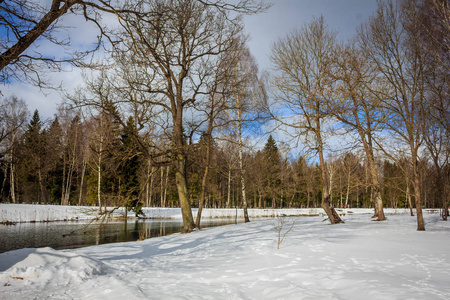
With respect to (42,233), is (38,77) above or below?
above

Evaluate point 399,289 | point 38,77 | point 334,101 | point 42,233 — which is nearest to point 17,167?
point 42,233

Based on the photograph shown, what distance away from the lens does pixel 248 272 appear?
4.71 metres

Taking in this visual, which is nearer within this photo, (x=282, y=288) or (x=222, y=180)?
(x=282, y=288)

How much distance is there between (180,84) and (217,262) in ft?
26.8

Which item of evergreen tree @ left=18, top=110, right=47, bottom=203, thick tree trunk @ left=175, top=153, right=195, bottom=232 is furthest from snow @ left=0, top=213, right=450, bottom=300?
evergreen tree @ left=18, top=110, right=47, bottom=203

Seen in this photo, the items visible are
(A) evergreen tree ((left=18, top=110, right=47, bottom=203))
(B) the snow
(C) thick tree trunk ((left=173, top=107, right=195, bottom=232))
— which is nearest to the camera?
(B) the snow

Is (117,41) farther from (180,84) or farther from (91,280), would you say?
(180,84)

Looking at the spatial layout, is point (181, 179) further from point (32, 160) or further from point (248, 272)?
point (32, 160)

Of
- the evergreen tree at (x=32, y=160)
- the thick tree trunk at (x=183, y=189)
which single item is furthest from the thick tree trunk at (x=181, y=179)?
the evergreen tree at (x=32, y=160)

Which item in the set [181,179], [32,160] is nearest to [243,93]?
[181,179]

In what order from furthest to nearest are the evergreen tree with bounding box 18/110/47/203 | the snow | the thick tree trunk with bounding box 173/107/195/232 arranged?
1. the evergreen tree with bounding box 18/110/47/203
2. the thick tree trunk with bounding box 173/107/195/232
3. the snow

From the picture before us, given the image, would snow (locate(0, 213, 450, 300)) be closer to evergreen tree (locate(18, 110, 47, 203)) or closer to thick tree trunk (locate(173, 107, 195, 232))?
thick tree trunk (locate(173, 107, 195, 232))

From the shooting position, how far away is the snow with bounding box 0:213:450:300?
3.60m

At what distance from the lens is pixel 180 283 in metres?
4.19
